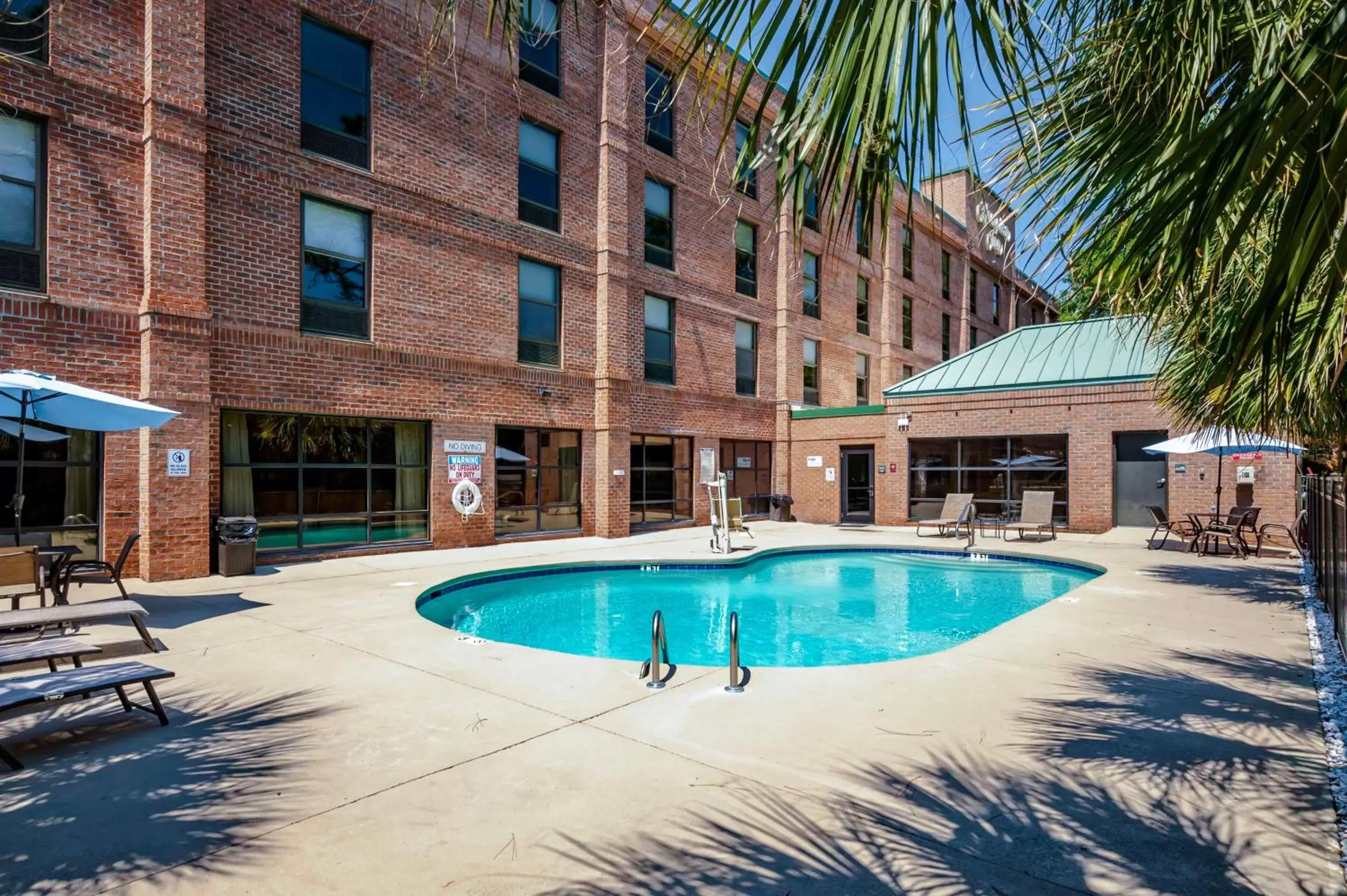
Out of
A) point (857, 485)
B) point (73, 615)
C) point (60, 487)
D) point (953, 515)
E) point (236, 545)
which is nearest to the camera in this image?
point (73, 615)

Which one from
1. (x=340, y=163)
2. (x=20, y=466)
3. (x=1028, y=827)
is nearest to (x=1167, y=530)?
(x=1028, y=827)

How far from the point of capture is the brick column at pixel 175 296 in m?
9.56

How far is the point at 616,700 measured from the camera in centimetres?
452

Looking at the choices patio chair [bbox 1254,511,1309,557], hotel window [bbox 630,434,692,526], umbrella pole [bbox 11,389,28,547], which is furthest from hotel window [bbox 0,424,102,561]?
patio chair [bbox 1254,511,1309,557]

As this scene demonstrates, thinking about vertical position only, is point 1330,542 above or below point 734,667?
above

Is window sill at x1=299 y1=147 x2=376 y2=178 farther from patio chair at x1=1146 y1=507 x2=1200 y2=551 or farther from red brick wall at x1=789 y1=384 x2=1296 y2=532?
patio chair at x1=1146 y1=507 x2=1200 y2=551

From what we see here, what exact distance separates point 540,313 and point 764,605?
805cm

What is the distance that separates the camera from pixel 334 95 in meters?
11.8

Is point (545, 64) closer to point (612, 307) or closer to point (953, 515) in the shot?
point (612, 307)

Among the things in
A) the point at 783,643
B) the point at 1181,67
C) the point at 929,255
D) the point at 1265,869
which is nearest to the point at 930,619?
the point at 783,643

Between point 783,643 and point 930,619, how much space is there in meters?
2.38

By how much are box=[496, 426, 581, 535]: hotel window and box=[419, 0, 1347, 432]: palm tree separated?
12.6 meters

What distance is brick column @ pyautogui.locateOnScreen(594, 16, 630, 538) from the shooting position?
15.9 metres

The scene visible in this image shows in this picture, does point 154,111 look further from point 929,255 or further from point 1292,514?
point 929,255
